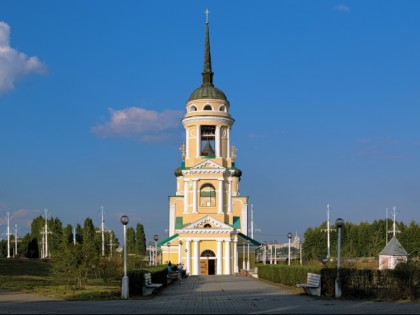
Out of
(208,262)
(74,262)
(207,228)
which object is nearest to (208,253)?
(208,262)

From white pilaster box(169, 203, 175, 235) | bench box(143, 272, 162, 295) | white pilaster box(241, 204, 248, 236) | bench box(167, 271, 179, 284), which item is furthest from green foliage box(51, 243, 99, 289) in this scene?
white pilaster box(241, 204, 248, 236)

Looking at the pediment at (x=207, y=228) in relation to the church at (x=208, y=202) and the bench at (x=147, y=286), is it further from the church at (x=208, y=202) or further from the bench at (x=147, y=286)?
the bench at (x=147, y=286)

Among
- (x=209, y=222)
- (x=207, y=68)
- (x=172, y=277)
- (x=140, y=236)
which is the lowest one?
(x=140, y=236)

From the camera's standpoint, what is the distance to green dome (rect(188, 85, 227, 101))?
63.5 m

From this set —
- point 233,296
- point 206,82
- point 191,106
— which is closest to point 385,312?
point 233,296

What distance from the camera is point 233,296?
26219 millimetres

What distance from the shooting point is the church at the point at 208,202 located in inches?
2359

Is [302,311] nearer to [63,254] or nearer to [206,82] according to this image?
[63,254]

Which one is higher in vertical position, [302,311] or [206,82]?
[206,82]

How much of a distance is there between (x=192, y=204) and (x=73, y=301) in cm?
3946

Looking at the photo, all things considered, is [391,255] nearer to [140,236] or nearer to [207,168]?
[207,168]

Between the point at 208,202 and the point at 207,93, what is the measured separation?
10.6 m

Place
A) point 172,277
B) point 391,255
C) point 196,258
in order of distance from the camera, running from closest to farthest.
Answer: point 172,277 < point 391,255 < point 196,258

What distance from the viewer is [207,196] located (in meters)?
62.8
